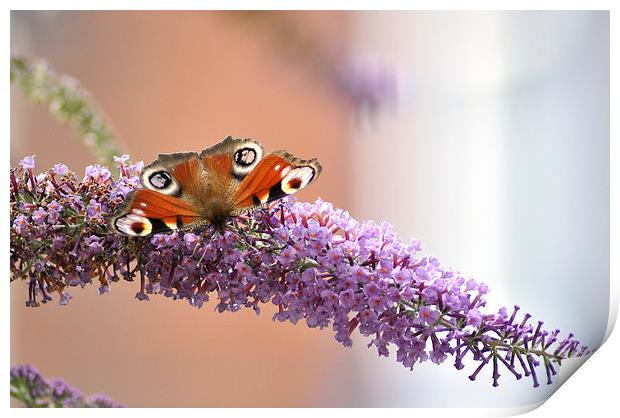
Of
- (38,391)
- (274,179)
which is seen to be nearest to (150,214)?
(274,179)

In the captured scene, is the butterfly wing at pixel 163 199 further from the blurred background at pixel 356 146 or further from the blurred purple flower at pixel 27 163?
the blurred background at pixel 356 146

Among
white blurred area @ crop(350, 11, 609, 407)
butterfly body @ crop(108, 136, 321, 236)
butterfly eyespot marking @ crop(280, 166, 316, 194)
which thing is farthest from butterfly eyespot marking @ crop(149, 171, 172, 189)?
white blurred area @ crop(350, 11, 609, 407)

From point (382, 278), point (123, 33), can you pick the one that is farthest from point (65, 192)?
point (123, 33)

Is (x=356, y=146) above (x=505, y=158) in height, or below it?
above

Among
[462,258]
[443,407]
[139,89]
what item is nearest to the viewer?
[443,407]

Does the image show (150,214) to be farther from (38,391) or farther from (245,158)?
(38,391)

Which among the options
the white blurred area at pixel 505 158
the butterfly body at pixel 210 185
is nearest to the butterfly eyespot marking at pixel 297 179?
the butterfly body at pixel 210 185

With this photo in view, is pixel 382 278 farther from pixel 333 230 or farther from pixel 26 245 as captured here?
pixel 26 245
